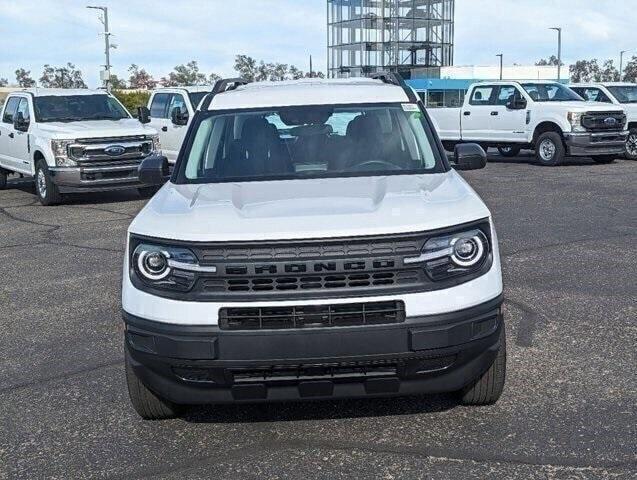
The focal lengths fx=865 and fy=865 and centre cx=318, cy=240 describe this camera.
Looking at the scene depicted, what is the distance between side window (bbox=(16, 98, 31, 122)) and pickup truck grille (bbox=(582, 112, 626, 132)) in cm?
1141

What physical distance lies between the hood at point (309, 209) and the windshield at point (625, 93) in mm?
17497

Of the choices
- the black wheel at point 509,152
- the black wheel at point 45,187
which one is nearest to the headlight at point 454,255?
the black wheel at point 45,187

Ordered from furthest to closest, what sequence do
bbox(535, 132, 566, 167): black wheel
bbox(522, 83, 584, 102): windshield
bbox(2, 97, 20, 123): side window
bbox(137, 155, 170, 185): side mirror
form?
bbox(522, 83, 584, 102): windshield, bbox(535, 132, 566, 167): black wheel, bbox(2, 97, 20, 123): side window, bbox(137, 155, 170, 185): side mirror

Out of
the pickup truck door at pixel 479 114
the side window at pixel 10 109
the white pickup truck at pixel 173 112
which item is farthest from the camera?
the pickup truck door at pixel 479 114

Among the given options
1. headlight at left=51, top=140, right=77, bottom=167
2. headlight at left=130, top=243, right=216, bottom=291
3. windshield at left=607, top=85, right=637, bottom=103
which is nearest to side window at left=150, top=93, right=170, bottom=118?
headlight at left=51, top=140, right=77, bottom=167

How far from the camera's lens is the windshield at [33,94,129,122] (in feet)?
48.4

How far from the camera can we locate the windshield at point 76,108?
581 inches

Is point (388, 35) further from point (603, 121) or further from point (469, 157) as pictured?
point (469, 157)

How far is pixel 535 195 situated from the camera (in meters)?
14.3

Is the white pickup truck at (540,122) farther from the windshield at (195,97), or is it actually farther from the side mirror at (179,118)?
the side mirror at (179,118)

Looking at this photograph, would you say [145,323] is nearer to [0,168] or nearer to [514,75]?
[0,168]

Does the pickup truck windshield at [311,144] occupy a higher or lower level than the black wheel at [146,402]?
higher

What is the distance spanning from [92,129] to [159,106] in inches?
176

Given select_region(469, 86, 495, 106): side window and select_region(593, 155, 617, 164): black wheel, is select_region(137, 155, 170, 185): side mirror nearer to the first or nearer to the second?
select_region(469, 86, 495, 106): side window
